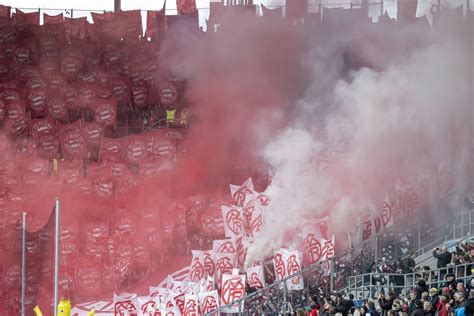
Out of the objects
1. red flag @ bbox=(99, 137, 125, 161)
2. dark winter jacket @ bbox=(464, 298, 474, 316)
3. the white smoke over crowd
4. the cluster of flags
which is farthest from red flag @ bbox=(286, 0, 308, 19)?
dark winter jacket @ bbox=(464, 298, 474, 316)

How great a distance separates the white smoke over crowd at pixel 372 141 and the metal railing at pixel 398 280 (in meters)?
3.41

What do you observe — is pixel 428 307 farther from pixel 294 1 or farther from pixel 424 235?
pixel 294 1

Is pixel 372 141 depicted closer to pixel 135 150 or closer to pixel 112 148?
pixel 135 150

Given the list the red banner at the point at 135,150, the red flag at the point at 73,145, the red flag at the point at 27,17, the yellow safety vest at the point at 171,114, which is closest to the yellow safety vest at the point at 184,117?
the yellow safety vest at the point at 171,114

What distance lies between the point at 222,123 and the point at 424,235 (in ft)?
26.1

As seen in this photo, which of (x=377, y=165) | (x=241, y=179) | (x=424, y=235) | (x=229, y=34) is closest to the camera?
(x=424, y=235)

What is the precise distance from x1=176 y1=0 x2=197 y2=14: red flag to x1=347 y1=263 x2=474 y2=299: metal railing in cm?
1283

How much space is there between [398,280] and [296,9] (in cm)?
1220

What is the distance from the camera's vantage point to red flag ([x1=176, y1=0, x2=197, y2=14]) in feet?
115

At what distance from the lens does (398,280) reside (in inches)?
900

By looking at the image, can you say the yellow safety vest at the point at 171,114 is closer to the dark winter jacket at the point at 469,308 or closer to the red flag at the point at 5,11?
the red flag at the point at 5,11

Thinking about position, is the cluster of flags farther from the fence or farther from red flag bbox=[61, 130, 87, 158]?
red flag bbox=[61, 130, 87, 158]

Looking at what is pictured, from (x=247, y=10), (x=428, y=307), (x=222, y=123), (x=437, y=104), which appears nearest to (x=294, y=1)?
(x=247, y=10)

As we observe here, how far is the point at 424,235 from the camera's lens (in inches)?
1006
